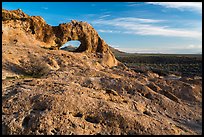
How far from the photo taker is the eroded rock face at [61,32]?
29.8 m

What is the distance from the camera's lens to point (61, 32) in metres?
33.2

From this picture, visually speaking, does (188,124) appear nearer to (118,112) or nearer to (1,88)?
(118,112)

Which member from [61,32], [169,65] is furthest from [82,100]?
[169,65]

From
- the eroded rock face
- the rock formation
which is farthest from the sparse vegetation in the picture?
the rock formation

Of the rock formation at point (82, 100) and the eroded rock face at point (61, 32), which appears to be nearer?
the rock formation at point (82, 100)

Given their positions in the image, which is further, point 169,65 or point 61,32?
point 169,65

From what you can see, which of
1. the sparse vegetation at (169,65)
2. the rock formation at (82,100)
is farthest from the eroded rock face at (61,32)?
the sparse vegetation at (169,65)

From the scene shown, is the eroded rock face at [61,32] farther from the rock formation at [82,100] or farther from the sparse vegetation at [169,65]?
the sparse vegetation at [169,65]

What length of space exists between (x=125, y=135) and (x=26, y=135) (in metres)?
3.82

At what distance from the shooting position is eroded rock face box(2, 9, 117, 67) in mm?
29781

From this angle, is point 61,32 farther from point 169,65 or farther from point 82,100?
point 169,65

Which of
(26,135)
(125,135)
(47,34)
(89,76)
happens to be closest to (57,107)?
(26,135)

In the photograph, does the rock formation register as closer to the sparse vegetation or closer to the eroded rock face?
the eroded rock face

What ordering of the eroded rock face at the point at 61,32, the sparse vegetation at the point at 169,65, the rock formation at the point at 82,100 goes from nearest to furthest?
1. the rock formation at the point at 82,100
2. the eroded rock face at the point at 61,32
3. the sparse vegetation at the point at 169,65
